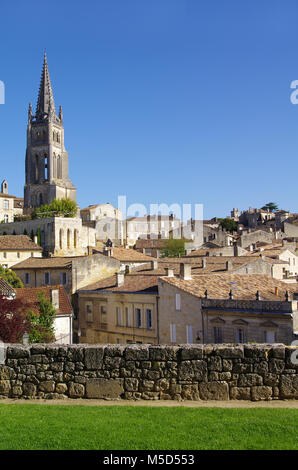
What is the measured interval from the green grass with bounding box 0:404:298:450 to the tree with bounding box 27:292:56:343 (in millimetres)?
17145

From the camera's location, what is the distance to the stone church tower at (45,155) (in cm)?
11444

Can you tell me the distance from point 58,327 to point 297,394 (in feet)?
78.6

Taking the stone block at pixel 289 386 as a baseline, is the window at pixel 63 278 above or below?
above

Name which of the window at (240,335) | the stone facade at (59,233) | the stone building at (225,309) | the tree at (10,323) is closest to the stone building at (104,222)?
the stone facade at (59,233)

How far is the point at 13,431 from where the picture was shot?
8148mm

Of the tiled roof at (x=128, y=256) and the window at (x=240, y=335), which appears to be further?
the tiled roof at (x=128, y=256)

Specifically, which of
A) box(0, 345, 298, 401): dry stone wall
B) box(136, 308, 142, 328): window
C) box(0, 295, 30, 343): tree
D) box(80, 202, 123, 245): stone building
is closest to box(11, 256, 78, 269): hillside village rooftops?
box(136, 308, 142, 328): window

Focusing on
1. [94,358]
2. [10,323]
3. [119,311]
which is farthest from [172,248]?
[94,358]

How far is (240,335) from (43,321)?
10.9 m

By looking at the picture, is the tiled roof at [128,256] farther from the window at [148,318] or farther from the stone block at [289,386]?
the stone block at [289,386]

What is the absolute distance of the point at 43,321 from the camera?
2927cm

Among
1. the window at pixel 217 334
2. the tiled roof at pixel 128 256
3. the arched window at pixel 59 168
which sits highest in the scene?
the arched window at pixel 59 168

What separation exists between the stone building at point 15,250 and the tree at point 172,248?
62.4ft
